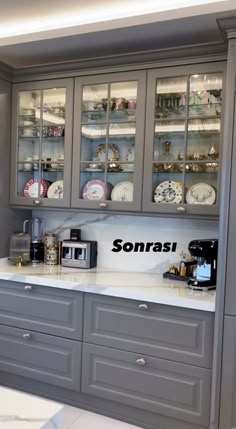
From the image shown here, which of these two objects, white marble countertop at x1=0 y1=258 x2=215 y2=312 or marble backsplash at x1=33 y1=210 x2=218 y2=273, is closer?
white marble countertop at x1=0 y1=258 x2=215 y2=312

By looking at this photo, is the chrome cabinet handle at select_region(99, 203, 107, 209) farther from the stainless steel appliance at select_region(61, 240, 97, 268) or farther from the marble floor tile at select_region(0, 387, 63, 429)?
the marble floor tile at select_region(0, 387, 63, 429)

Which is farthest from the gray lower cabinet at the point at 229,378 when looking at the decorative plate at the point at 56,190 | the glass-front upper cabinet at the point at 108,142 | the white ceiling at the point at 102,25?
the white ceiling at the point at 102,25

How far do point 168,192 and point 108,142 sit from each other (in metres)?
0.60

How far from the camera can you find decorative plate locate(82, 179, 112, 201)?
2.73 metres

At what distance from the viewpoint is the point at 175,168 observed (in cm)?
254

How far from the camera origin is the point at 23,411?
35.6 inches

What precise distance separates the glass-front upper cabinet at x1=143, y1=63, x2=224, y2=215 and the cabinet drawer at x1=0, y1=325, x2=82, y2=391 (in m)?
1.13

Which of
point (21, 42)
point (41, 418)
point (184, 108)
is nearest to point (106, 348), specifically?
point (41, 418)

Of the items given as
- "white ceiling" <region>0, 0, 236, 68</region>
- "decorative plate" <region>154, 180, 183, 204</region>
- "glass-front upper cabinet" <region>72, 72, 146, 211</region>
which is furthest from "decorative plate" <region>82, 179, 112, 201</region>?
"white ceiling" <region>0, 0, 236, 68</region>

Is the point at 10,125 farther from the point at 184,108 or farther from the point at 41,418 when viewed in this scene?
the point at 41,418

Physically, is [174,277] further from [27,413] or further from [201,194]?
[27,413]

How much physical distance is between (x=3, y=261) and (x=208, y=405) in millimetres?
1867

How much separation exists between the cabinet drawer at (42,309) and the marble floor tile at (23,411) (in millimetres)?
1427

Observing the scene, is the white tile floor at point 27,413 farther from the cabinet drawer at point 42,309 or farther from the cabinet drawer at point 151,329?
the cabinet drawer at point 42,309
